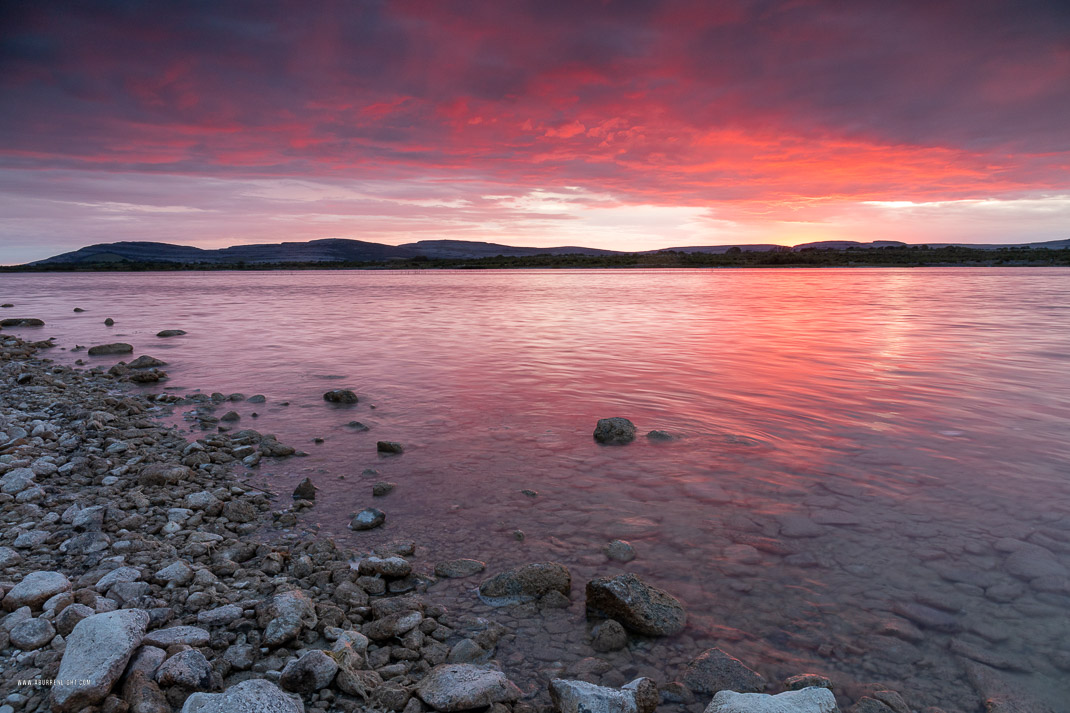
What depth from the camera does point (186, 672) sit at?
2748 millimetres

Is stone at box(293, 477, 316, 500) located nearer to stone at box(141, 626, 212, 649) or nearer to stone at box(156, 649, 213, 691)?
stone at box(141, 626, 212, 649)

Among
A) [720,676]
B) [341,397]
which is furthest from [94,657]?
[341,397]

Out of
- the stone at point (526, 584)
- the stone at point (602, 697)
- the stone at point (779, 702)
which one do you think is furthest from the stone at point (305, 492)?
the stone at point (779, 702)

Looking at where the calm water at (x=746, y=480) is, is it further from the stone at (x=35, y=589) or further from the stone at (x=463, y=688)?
the stone at (x=35, y=589)

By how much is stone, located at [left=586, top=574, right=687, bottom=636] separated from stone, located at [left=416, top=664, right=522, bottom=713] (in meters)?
0.86

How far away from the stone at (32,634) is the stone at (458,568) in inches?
86.3

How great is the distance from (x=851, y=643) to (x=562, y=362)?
9582 millimetres

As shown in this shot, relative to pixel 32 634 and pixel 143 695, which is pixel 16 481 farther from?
pixel 143 695

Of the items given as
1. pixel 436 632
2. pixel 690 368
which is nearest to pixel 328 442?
pixel 436 632

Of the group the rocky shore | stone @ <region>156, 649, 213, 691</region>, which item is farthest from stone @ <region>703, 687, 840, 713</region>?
stone @ <region>156, 649, 213, 691</region>

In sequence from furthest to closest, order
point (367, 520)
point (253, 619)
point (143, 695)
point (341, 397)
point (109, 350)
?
point (109, 350)
point (341, 397)
point (367, 520)
point (253, 619)
point (143, 695)

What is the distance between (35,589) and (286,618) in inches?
56.5

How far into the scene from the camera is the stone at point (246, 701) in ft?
7.95

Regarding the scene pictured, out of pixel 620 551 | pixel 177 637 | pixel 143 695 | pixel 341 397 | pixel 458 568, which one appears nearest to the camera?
pixel 143 695
